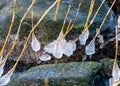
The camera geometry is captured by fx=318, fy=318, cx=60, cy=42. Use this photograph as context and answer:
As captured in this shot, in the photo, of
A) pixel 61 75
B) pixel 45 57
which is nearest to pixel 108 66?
pixel 61 75

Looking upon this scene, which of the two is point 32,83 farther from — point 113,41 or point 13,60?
point 113,41

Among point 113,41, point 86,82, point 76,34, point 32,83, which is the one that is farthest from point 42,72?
point 113,41

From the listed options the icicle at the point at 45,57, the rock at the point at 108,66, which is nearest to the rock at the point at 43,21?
the icicle at the point at 45,57

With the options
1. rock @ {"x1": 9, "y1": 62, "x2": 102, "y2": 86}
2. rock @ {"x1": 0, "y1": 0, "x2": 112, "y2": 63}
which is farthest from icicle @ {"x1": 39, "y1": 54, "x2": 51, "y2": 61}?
rock @ {"x1": 9, "y1": 62, "x2": 102, "y2": 86}

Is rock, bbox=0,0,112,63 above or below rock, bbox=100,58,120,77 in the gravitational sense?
above

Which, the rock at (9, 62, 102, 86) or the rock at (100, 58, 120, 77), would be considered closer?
the rock at (9, 62, 102, 86)

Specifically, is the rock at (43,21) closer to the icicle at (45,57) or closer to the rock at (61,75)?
the icicle at (45,57)

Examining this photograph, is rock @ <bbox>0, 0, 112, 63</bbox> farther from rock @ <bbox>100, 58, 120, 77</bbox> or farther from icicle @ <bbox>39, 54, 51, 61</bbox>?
rock @ <bbox>100, 58, 120, 77</bbox>

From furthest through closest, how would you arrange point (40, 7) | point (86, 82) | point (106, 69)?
point (40, 7)
point (106, 69)
point (86, 82)
